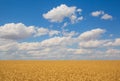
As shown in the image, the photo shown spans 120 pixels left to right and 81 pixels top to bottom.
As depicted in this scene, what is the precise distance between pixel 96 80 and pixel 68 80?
8.28 feet

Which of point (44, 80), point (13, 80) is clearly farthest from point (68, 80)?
point (13, 80)

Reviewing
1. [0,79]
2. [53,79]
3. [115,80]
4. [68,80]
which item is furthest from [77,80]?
[0,79]

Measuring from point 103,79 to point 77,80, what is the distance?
8.50 ft

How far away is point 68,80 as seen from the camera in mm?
19250

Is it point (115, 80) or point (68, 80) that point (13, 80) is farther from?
point (115, 80)

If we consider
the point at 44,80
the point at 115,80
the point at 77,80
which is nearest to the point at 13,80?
the point at 44,80

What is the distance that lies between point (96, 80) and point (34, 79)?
571 centimetres

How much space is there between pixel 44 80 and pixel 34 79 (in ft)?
3.72

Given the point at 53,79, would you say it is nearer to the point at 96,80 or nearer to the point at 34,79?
the point at 34,79

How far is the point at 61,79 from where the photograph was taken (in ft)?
64.5

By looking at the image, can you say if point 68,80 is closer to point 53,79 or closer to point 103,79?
point 53,79

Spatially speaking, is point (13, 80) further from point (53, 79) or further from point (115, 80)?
point (115, 80)

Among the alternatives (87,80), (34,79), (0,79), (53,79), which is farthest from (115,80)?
(0,79)

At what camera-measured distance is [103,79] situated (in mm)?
19938
